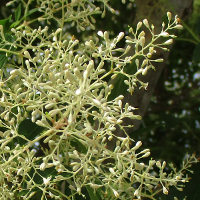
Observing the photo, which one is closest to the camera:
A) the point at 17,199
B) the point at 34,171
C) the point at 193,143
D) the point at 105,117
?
the point at 105,117

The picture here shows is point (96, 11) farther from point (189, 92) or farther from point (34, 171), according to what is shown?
point (189, 92)

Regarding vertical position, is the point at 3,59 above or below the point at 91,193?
above

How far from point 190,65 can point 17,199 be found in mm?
1840

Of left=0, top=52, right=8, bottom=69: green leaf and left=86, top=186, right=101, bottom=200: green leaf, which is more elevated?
left=0, top=52, right=8, bottom=69: green leaf

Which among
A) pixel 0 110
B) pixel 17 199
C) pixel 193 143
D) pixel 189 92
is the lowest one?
pixel 193 143

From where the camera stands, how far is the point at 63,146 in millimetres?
1128

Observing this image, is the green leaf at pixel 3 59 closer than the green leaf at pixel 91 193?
No

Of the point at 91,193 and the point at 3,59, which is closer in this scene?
the point at 91,193

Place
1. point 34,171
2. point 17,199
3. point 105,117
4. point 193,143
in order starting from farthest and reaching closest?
point 193,143 → point 17,199 → point 34,171 → point 105,117

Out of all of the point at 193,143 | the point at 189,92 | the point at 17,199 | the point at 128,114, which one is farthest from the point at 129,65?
the point at 189,92

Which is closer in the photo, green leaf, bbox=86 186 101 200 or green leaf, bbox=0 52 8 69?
green leaf, bbox=86 186 101 200

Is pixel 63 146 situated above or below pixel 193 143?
above

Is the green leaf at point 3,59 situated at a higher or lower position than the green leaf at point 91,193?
higher

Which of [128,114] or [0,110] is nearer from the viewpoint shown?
[128,114]
